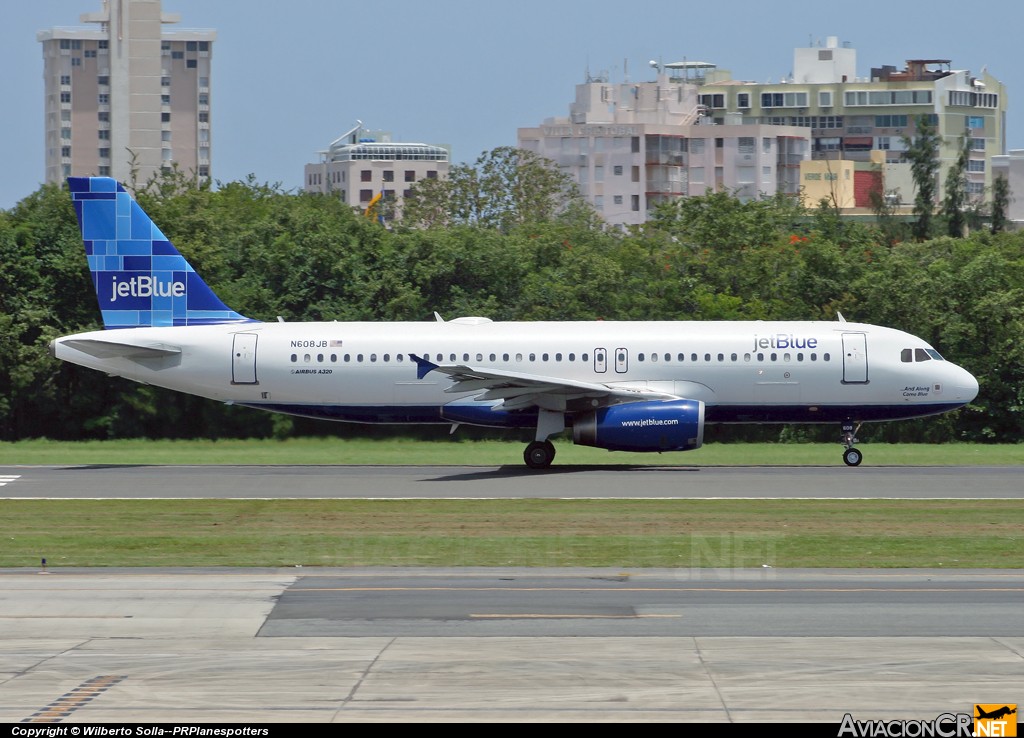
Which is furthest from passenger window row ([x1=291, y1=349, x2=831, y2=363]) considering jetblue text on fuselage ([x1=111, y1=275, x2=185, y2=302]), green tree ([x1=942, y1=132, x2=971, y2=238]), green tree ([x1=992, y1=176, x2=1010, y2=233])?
green tree ([x1=992, y1=176, x2=1010, y2=233])

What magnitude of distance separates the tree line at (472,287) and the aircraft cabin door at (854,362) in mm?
11106

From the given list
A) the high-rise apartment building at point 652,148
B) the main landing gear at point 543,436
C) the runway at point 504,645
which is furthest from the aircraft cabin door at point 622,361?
the high-rise apartment building at point 652,148

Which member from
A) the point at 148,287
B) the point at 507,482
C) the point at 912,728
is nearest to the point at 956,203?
the point at 148,287

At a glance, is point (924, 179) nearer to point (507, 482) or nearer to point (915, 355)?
point (915, 355)

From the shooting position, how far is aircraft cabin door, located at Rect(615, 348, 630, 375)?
3719 cm

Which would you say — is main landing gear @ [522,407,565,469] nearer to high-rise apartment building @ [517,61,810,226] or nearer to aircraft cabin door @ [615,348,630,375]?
aircraft cabin door @ [615,348,630,375]

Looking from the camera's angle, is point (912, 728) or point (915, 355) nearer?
point (912, 728)

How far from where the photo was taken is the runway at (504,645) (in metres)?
12.8

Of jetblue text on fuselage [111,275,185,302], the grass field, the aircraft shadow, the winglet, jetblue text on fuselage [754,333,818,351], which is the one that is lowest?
the aircraft shadow

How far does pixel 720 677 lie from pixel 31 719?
5.99 metres

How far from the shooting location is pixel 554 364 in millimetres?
37531

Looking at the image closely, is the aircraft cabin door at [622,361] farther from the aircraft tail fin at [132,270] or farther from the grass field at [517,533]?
the aircraft tail fin at [132,270]

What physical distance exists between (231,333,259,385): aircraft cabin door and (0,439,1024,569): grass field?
29.2 ft

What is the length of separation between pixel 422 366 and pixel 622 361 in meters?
5.31
